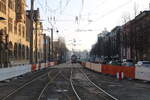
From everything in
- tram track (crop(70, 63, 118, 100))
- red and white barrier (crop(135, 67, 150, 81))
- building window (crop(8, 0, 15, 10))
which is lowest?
tram track (crop(70, 63, 118, 100))

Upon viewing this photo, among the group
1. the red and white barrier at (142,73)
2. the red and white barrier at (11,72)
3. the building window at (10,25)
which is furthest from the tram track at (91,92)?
the building window at (10,25)

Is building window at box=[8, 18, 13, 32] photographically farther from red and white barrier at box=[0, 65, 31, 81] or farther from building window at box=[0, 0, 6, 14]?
red and white barrier at box=[0, 65, 31, 81]

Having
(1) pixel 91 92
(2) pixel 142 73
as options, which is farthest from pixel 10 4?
(1) pixel 91 92

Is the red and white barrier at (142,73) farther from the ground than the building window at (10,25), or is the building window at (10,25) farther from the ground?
the building window at (10,25)

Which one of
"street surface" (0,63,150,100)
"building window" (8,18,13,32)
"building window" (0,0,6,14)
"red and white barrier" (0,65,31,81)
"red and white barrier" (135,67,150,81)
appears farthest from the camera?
"building window" (8,18,13,32)

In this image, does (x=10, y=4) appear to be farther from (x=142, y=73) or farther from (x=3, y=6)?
(x=142, y=73)

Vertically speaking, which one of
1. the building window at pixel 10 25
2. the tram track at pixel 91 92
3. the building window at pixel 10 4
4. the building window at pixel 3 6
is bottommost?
the tram track at pixel 91 92

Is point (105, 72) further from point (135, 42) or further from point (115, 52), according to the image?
point (115, 52)

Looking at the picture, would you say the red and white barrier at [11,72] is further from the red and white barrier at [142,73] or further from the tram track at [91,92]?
the red and white barrier at [142,73]

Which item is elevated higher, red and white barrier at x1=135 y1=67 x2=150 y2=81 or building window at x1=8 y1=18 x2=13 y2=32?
building window at x1=8 y1=18 x2=13 y2=32

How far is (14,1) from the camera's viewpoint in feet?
263

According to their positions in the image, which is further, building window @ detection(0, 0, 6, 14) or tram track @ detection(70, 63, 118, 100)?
building window @ detection(0, 0, 6, 14)

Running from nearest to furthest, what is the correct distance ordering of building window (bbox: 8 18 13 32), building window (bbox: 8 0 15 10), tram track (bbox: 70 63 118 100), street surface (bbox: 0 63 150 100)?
tram track (bbox: 70 63 118 100) → street surface (bbox: 0 63 150 100) → building window (bbox: 8 18 13 32) → building window (bbox: 8 0 15 10)

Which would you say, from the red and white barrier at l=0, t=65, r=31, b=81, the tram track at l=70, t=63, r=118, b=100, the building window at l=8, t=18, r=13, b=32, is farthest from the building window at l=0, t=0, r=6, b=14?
the tram track at l=70, t=63, r=118, b=100
